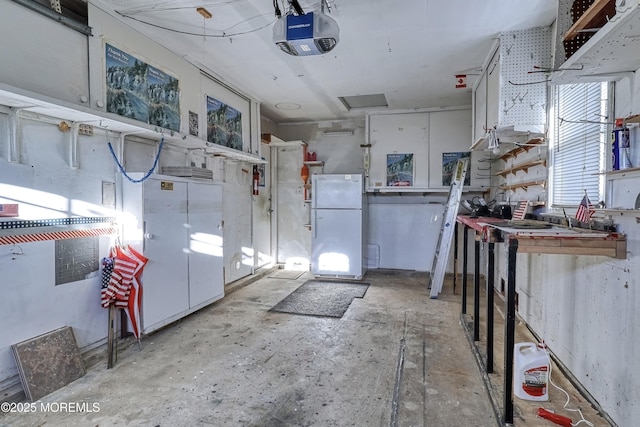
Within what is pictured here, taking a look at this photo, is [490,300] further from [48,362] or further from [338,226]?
[338,226]

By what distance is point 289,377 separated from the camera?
2.64 metres

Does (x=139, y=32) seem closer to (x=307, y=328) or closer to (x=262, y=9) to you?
(x=262, y=9)

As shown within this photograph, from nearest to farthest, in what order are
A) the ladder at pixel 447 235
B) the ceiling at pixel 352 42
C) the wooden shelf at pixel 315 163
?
the ceiling at pixel 352 42, the ladder at pixel 447 235, the wooden shelf at pixel 315 163

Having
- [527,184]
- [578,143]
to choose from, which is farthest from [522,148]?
[578,143]

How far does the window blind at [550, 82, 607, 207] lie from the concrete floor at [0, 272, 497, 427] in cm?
159

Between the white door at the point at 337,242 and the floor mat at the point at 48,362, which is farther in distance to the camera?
the white door at the point at 337,242

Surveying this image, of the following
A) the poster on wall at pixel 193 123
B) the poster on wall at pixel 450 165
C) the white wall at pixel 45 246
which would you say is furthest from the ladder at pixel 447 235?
the white wall at pixel 45 246

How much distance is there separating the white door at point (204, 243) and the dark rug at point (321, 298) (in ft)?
2.72

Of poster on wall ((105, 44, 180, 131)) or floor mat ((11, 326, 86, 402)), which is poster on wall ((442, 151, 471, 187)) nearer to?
poster on wall ((105, 44, 180, 131))

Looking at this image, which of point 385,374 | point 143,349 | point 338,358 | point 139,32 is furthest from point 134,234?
point 385,374

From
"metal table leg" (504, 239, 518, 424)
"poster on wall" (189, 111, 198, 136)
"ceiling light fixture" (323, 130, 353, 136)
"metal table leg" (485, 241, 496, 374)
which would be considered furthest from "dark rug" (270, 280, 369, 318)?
"ceiling light fixture" (323, 130, 353, 136)

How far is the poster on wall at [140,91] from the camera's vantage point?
297 cm

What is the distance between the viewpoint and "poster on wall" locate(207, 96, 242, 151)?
4363mm

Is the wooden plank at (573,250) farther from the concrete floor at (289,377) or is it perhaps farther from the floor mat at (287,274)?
the floor mat at (287,274)
